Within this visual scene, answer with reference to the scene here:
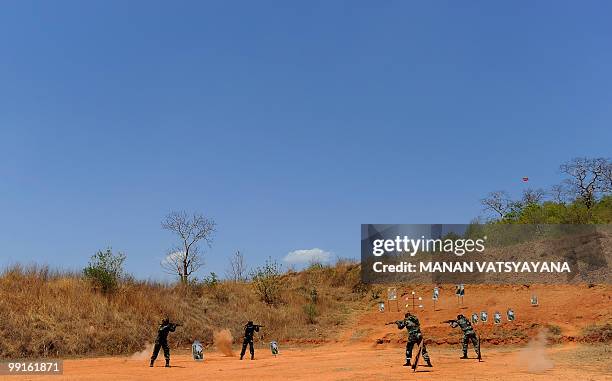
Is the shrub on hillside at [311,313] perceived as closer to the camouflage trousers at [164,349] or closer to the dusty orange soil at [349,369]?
the dusty orange soil at [349,369]

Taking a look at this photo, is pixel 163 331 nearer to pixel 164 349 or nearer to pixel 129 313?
pixel 164 349

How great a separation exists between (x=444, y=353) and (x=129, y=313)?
661 inches

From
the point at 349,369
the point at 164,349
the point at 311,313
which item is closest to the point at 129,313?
the point at 164,349

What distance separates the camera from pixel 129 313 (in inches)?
1196

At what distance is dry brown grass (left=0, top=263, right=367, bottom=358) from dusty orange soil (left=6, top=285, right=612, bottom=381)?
2284 millimetres

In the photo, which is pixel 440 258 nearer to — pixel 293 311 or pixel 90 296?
pixel 293 311

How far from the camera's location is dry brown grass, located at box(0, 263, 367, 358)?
2617cm

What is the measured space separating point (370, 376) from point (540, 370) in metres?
5.35

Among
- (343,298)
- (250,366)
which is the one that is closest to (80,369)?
(250,366)

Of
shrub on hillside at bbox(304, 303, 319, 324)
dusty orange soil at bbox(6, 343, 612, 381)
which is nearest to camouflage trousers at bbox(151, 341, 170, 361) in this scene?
dusty orange soil at bbox(6, 343, 612, 381)

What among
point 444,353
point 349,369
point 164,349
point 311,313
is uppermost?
point 311,313

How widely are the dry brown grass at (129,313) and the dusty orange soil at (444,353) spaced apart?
7.49 feet

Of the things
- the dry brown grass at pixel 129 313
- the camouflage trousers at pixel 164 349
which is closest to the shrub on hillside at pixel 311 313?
the dry brown grass at pixel 129 313

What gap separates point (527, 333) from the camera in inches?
1083
